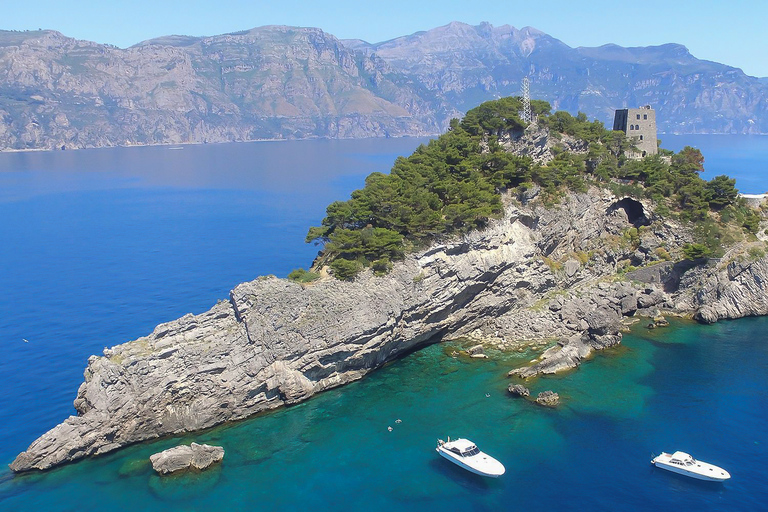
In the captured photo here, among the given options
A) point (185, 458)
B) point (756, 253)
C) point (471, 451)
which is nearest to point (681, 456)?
point (471, 451)

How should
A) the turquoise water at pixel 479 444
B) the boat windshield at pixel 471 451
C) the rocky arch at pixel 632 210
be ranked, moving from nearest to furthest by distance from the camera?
the turquoise water at pixel 479 444 < the boat windshield at pixel 471 451 < the rocky arch at pixel 632 210

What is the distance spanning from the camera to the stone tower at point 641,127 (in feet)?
246

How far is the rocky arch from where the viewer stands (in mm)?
66625

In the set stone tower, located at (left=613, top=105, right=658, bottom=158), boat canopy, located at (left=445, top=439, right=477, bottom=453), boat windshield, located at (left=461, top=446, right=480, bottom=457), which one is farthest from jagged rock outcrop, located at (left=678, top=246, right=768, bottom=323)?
boat canopy, located at (left=445, top=439, right=477, bottom=453)

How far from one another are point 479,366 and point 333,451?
53.0 ft

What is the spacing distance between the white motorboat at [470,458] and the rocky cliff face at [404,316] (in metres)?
Result: 12.3

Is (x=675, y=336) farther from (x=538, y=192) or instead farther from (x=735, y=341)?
(x=538, y=192)

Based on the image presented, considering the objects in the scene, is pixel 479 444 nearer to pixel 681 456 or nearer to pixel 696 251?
pixel 681 456

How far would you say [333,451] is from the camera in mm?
38750

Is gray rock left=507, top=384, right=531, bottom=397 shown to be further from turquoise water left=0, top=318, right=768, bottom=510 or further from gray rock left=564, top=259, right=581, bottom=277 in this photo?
gray rock left=564, top=259, right=581, bottom=277

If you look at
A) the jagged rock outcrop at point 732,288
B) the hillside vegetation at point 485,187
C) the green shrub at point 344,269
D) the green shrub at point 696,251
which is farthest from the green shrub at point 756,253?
the green shrub at point 344,269

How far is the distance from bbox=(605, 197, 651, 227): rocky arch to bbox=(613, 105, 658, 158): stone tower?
9.57 m

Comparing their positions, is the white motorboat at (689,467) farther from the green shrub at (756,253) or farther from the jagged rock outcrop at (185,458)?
the green shrub at (756,253)

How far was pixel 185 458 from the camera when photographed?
120 ft
